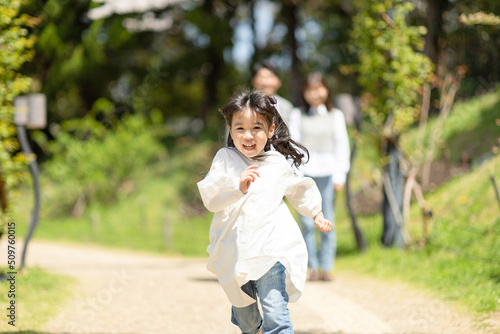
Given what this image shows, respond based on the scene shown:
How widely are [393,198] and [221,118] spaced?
3944 mm

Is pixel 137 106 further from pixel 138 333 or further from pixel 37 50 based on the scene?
pixel 138 333

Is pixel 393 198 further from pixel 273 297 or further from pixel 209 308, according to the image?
pixel 273 297

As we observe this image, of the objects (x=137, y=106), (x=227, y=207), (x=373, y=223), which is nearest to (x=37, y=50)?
(x=137, y=106)

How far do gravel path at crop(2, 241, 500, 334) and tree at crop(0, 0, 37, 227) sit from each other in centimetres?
130

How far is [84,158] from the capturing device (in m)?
16.5

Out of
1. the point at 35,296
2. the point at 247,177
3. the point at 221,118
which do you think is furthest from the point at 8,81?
the point at 247,177

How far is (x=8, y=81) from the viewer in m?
5.78

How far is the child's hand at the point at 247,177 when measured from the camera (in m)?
3.07

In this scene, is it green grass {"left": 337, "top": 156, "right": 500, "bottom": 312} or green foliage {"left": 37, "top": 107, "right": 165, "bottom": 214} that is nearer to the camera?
green grass {"left": 337, "top": 156, "right": 500, "bottom": 312}

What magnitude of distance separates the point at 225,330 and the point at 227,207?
58.9 inches

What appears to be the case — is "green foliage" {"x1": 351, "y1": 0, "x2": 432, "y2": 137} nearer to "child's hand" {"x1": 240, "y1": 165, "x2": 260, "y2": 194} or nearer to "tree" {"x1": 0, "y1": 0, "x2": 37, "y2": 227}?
"tree" {"x1": 0, "y1": 0, "x2": 37, "y2": 227}

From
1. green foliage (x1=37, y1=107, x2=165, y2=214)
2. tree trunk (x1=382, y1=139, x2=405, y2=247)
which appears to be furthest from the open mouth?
green foliage (x1=37, y1=107, x2=165, y2=214)

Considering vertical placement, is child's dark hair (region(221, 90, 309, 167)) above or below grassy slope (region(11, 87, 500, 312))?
above

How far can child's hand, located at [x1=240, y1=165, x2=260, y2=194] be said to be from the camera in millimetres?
3072
